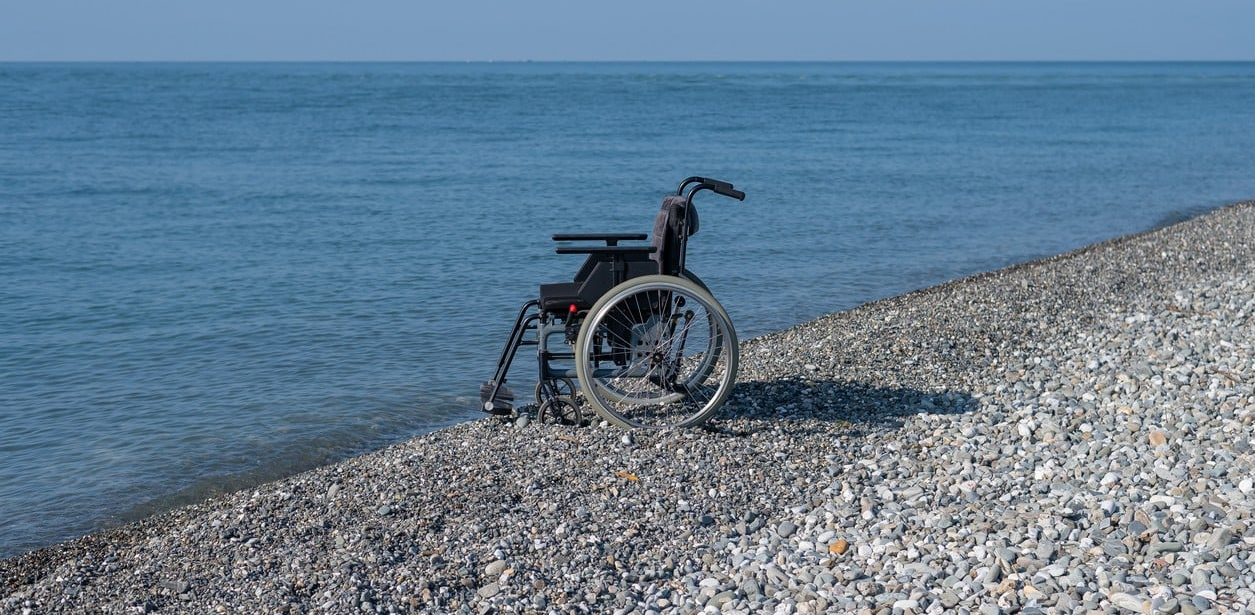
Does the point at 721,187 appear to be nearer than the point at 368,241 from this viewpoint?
Yes

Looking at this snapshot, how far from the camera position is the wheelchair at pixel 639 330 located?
714 centimetres

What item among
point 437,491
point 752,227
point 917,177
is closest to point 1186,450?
point 437,491

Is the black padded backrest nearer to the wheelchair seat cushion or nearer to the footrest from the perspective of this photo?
the wheelchair seat cushion

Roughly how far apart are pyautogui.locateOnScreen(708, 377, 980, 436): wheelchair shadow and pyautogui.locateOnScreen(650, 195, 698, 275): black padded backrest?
1.04 meters

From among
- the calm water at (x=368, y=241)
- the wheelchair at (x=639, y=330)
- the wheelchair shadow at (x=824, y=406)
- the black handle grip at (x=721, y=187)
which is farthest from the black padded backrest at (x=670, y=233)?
the calm water at (x=368, y=241)

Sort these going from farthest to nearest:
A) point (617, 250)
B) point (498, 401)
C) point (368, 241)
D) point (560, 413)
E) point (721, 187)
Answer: point (368, 241) < point (498, 401) < point (560, 413) < point (721, 187) < point (617, 250)

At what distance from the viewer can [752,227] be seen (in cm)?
2080

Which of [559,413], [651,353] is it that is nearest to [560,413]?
[559,413]

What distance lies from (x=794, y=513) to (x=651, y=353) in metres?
1.64

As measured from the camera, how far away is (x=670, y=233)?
7246mm

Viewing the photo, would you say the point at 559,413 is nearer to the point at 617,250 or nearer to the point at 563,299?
the point at 563,299

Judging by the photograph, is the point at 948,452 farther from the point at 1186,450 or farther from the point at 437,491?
the point at 437,491

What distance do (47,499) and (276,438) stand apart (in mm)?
1740

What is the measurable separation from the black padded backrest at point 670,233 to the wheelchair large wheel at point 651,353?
182 millimetres
